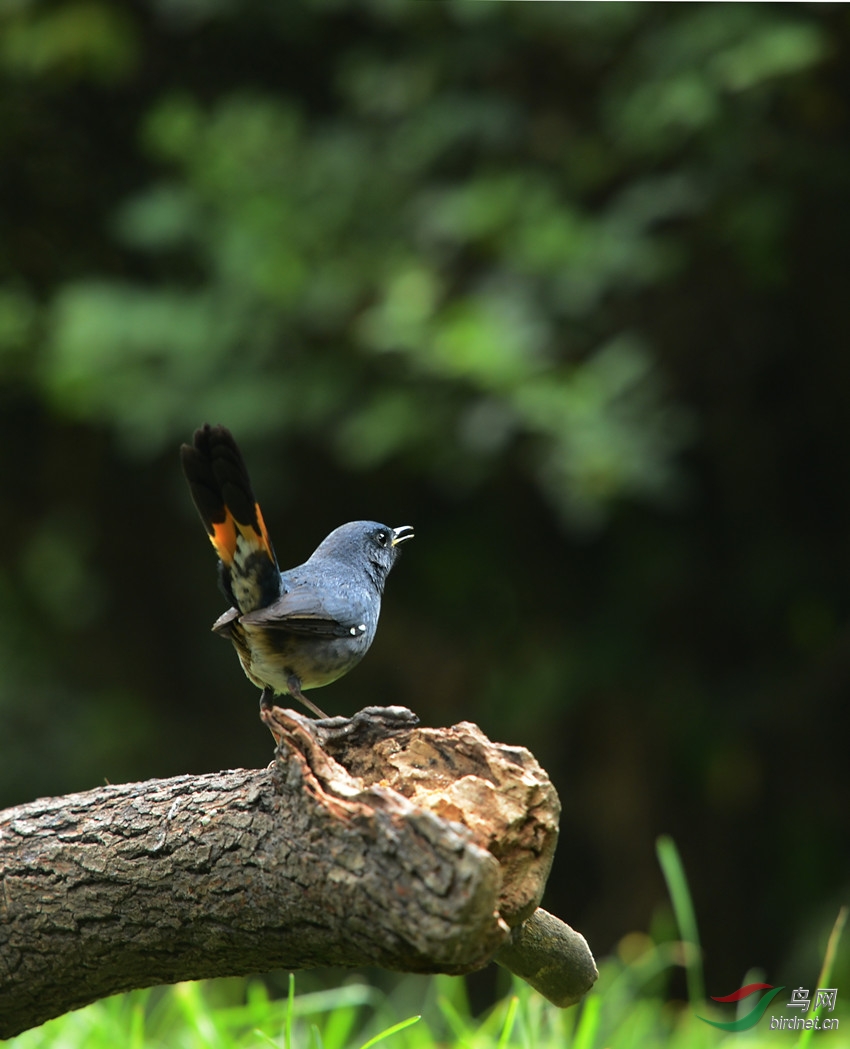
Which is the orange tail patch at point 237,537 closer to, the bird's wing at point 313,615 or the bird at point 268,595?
the bird at point 268,595

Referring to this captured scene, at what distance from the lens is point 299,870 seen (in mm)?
1807

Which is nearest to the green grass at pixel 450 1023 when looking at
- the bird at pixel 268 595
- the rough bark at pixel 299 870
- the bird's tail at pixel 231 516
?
the rough bark at pixel 299 870

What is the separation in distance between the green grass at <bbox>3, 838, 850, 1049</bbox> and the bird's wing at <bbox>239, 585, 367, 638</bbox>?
0.83 m

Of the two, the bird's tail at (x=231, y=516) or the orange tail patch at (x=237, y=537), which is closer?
the bird's tail at (x=231, y=516)

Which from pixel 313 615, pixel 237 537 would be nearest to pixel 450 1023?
pixel 313 615

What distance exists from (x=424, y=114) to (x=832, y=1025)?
350 cm

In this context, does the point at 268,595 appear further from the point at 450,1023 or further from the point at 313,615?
the point at 450,1023

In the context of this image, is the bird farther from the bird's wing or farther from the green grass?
the green grass

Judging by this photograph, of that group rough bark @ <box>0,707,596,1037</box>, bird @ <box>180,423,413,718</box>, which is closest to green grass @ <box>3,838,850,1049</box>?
rough bark @ <box>0,707,596,1037</box>

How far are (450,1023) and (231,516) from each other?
Result: 1768 mm

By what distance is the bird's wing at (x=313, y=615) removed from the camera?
2.45 meters

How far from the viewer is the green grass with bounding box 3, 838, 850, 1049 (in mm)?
2871

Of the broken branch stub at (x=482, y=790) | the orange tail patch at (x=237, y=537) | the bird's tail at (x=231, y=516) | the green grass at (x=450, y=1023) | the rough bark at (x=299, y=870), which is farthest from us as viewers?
the green grass at (x=450, y=1023)

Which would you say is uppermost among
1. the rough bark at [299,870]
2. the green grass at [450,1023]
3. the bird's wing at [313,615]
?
the bird's wing at [313,615]
